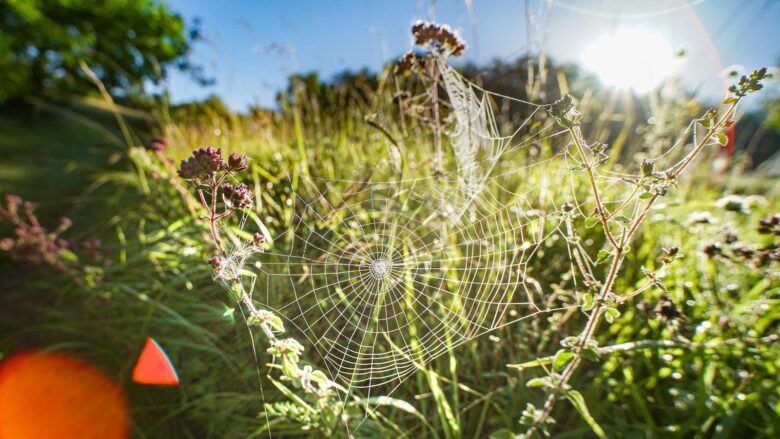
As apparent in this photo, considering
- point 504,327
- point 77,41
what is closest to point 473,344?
point 504,327

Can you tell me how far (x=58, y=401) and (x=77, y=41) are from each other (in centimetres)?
1779

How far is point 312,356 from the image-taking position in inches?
73.9

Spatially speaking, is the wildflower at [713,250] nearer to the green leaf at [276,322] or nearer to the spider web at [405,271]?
the spider web at [405,271]

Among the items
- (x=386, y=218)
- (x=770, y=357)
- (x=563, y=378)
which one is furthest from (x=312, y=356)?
(x=770, y=357)

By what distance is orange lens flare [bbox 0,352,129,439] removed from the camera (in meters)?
1.88

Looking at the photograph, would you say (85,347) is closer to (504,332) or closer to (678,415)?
(504,332)

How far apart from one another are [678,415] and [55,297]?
11.9 feet

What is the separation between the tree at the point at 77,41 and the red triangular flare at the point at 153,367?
436 inches

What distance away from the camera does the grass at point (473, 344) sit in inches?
58.8

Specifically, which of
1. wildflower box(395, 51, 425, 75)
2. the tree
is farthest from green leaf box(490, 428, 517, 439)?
the tree

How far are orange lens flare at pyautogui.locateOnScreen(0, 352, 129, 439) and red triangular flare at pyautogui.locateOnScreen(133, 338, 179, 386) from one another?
0.37 ft

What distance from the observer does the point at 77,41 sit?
1498 cm

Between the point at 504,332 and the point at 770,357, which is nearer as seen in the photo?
the point at 770,357

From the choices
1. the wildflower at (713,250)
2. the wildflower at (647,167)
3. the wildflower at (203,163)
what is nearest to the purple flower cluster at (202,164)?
the wildflower at (203,163)
